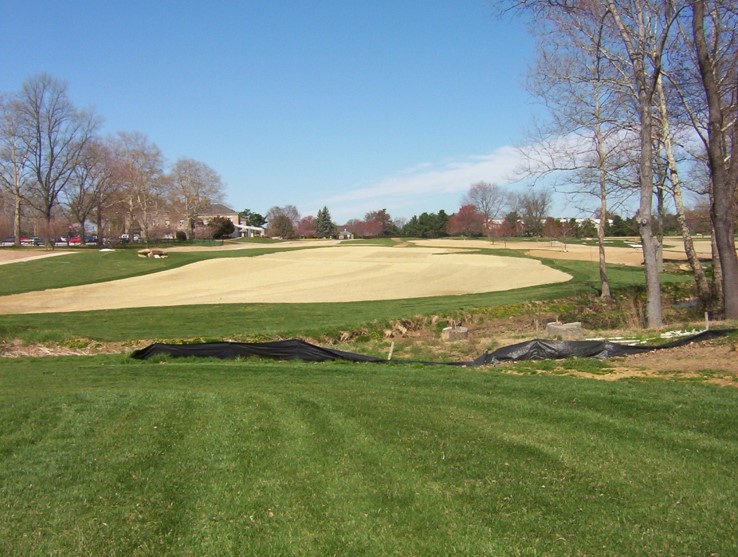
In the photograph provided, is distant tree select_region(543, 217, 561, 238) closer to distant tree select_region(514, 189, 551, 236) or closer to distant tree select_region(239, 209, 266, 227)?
distant tree select_region(514, 189, 551, 236)

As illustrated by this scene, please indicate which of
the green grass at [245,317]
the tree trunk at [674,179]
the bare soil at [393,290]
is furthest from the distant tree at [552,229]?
the tree trunk at [674,179]

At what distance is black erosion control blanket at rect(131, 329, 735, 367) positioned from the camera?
12.8 metres

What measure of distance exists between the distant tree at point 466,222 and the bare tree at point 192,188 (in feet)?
166

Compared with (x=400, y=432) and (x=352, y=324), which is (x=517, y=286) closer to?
(x=352, y=324)

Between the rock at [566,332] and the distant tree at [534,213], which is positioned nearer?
the rock at [566,332]

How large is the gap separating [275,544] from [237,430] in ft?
9.48

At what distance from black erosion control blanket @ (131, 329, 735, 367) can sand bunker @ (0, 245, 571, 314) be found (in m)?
14.1

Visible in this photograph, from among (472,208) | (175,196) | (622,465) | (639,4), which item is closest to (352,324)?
(639,4)

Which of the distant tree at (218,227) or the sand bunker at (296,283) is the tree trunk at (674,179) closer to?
the sand bunker at (296,283)

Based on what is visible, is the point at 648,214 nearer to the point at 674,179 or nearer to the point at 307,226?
the point at 674,179

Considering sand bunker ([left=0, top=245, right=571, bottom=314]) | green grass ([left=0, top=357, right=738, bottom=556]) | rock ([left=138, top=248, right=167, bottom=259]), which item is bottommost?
sand bunker ([left=0, top=245, right=571, bottom=314])

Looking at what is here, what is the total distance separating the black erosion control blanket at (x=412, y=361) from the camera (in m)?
12.8

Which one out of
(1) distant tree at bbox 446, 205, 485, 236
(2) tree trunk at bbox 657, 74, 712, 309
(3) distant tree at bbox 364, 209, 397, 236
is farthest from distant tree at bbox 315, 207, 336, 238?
(2) tree trunk at bbox 657, 74, 712, 309

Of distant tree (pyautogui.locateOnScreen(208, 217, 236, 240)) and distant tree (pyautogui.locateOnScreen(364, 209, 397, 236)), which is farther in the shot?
distant tree (pyautogui.locateOnScreen(364, 209, 397, 236))
